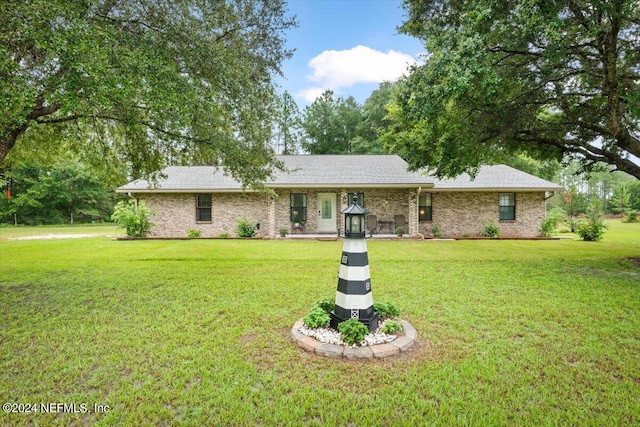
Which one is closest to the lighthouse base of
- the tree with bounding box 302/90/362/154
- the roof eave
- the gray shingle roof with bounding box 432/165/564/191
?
the gray shingle roof with bounding box 432/165/564/191

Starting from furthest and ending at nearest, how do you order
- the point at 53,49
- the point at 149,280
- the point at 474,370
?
the point at 149,280
the point at 53,49
the point at 474,370

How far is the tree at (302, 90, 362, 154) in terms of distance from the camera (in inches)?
1190

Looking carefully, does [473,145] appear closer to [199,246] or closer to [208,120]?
[208,120]

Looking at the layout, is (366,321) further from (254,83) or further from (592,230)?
(592,230)

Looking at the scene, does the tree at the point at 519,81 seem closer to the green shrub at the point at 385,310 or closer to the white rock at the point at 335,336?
the green shrub at the point at 385,310

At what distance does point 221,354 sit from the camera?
11.0 ft

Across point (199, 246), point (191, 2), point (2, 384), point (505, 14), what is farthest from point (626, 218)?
point (2, 384)

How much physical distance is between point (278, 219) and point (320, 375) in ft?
40.4

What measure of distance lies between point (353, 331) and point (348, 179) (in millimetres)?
11514

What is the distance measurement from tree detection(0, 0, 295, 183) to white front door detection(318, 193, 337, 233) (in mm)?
7256

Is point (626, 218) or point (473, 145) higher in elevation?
point (473, 145)

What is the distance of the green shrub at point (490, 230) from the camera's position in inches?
579

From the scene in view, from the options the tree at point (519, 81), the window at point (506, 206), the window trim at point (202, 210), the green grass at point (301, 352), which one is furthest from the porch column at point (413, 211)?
the window trim at point (202, 210)

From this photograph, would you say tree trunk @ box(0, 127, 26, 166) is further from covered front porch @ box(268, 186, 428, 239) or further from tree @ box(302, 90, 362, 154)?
tree @ box(302, 90, 362, 154)
